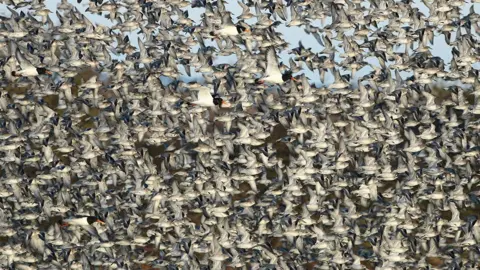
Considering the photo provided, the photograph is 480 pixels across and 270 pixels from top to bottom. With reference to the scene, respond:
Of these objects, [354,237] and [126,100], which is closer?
[354,237]

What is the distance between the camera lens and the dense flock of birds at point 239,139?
29.7 m

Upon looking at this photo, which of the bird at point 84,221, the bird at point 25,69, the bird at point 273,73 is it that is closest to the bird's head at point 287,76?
the bird at point 273,73

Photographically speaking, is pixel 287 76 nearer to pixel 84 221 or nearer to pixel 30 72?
pixel 84 221

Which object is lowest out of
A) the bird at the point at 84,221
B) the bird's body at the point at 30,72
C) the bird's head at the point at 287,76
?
the bird at the point at 84,221

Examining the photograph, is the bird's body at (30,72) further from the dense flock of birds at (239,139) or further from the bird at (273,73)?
the bird at (273,73)

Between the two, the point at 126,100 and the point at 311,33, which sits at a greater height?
the point at 311,33

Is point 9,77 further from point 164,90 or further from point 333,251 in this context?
point 333,251

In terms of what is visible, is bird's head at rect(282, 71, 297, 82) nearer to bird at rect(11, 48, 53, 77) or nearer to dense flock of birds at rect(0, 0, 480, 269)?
dense flock of birds at rect(0, 0, 480, 269)

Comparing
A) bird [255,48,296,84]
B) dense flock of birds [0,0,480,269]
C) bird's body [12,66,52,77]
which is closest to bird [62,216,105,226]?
dense flock of birds [0,0,480,269]

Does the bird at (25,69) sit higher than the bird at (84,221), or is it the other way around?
the bird at (25,69)

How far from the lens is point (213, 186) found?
1208 inches

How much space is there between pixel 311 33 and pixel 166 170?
5.63 m

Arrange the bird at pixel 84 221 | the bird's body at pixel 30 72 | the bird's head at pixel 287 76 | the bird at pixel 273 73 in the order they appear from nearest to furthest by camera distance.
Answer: the bird at pixel 273 73 → the bird's head at pixel 287 76 → the bird at pixel 84 221 → the bird's body at pixel 30 72

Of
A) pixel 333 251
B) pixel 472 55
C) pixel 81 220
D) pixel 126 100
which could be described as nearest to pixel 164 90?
pixel 126 100
